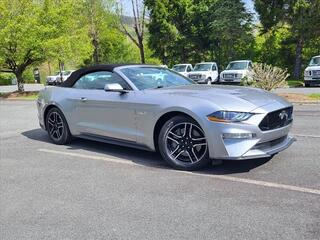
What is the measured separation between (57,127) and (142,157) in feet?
6.46

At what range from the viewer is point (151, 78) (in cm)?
609

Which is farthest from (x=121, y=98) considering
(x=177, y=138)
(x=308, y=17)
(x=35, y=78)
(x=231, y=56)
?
(x=35, y=78)

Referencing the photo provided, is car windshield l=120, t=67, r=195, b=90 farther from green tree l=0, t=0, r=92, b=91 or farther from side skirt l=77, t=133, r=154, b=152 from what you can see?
green tree l=0, t=0, r=92, b=91

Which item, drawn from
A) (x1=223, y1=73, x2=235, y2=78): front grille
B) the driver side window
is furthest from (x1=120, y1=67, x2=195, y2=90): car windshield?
(x1=223, y1=73, x2=235, y2=78): front grille

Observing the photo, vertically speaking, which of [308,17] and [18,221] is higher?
[308,17]

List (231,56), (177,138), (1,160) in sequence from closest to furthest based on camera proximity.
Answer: (177,138) < (1,160) < (231,56)

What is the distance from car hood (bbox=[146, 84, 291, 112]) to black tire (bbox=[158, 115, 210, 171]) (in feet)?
1.03

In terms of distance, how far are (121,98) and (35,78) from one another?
45052 millimetres

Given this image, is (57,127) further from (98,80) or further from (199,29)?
(199,29)

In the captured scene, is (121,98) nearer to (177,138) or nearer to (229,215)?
(177,138)

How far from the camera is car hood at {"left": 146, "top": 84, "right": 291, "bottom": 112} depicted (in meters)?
4.84

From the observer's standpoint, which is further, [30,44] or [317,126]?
[30,44]

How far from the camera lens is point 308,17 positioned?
2908cm

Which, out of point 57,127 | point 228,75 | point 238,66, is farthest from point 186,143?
point 238,66
